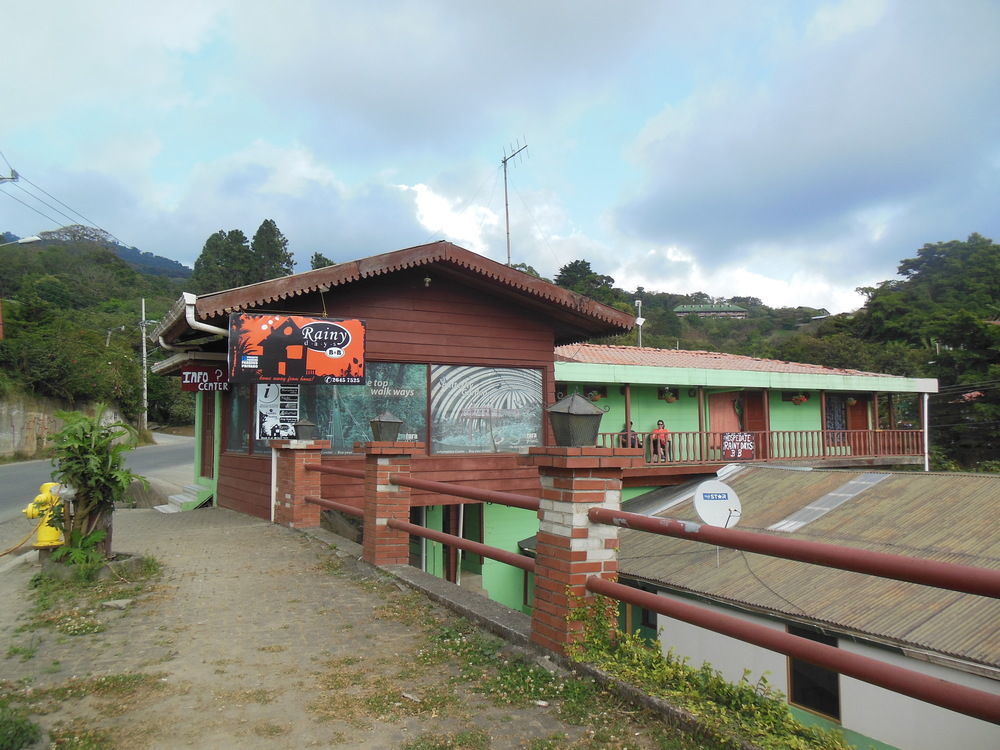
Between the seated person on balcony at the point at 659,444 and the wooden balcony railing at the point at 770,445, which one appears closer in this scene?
the seated person on balcony at the point at 659,444

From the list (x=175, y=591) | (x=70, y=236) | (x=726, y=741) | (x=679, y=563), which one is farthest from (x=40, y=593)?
(x=70, y=236)

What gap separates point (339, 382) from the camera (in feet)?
33.7

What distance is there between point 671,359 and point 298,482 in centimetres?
1455

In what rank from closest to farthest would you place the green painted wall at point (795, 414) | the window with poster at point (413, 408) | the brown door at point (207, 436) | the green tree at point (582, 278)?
the window with poster at point (413, 408)
the brown door at point (207, 436)
the green painted wall at point (795, 414)
the green tree at point (582, 278)

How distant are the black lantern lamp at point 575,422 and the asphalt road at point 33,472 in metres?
12.1

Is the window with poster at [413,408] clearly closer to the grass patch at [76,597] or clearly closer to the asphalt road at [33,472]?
the grass patch at [76,597]

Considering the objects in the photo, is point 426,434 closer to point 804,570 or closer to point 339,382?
point 339,382

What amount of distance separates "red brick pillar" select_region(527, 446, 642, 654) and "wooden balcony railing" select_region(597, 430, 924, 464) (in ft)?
39.3

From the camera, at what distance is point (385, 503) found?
6594mm

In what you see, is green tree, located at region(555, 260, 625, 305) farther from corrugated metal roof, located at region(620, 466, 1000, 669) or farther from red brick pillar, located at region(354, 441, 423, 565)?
red brick pillar, located at region(354, 441, 423, 565)

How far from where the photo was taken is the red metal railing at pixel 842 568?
2117 millimetres

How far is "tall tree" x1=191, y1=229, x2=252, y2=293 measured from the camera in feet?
178

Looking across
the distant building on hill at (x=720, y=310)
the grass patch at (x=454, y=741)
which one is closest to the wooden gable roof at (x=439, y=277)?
the grass patch at (x=454, y=741)

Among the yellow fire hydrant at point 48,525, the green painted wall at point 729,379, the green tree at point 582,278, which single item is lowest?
the yellow fire hydrant at point 48,525
